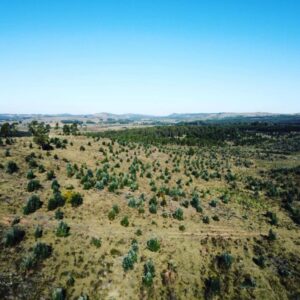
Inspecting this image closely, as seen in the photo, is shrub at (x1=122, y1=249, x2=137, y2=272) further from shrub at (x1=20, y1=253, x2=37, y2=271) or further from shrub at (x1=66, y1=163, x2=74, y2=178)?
shrub at (x1=66, y1=163, x2=74, y2=178)

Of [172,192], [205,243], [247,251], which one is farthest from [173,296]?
[172,192]

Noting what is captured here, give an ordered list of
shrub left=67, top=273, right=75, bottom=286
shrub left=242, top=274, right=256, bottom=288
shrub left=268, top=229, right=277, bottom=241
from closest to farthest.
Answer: shrub left=67, top=273, right=75, bottom=286, shrub left=242, top=274, right=256, bottom=288, shrub left=268, top=229, right=277, bottom=241

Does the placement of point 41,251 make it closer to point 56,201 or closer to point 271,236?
point 56,201

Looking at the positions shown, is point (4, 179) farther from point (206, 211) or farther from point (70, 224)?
point (206, 211)

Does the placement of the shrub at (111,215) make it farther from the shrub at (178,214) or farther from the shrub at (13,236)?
the shrub at (13,236)

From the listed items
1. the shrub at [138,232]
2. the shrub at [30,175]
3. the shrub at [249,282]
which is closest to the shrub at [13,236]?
the shrub at [138,232]

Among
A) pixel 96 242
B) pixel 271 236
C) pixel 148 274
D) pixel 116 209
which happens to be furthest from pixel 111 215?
pixel 271 236

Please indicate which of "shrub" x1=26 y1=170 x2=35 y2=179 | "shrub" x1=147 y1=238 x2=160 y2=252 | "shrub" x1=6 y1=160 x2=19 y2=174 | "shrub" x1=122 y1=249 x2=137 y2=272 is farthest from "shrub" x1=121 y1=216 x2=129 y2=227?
"shrub" x1=6 y1=160 x2=19 y2=174
